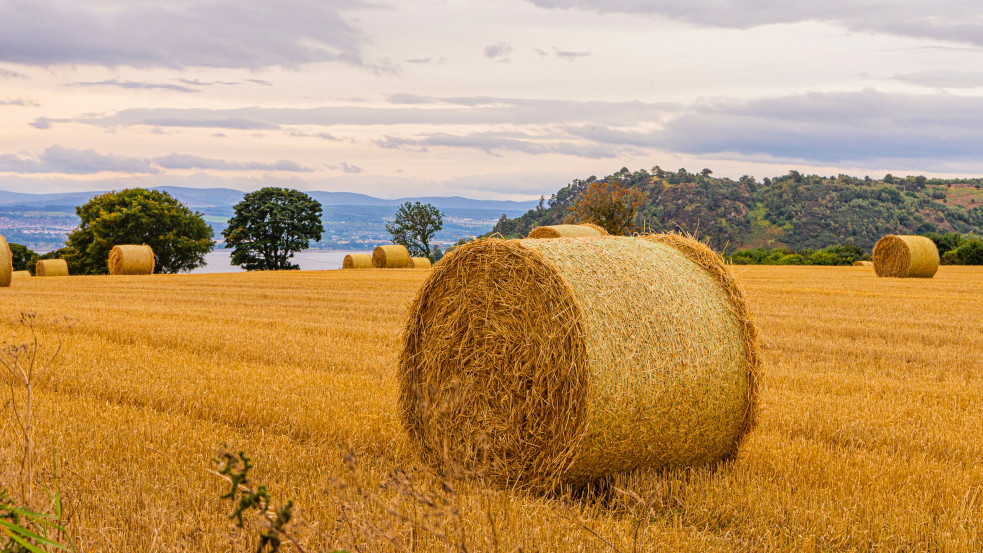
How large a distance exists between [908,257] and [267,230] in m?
41.9

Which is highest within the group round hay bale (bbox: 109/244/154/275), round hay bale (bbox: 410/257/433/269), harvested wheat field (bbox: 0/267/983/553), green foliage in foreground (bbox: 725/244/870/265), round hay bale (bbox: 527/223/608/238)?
round hay bale (bbox: 527/223/608/238)

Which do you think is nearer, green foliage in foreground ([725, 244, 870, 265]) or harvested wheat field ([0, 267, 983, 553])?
harvested wheat field ([0, 267, 983, 553])

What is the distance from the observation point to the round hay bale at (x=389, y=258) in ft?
125

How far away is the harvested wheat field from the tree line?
1630 inches

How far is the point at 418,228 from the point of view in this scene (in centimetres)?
6638

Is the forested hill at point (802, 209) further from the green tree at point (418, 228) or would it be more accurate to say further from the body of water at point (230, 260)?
the body of water at point (230, 260)

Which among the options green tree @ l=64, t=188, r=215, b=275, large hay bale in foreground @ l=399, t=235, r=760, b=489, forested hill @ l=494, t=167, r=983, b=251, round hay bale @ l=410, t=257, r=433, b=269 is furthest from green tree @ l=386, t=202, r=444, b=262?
large hay bale in foreground @ l=399, t=235, r=760, b=489

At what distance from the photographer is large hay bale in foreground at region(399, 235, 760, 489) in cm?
509

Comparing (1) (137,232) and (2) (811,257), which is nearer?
(2) (811,257)

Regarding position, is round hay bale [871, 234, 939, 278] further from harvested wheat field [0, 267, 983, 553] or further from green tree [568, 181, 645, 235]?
green tree [568, 181, 645, 235]

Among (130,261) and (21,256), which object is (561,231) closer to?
(130,261)

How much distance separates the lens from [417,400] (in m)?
6.06

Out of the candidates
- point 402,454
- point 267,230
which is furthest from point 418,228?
point 402,454

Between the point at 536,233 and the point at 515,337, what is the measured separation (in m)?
18.3
